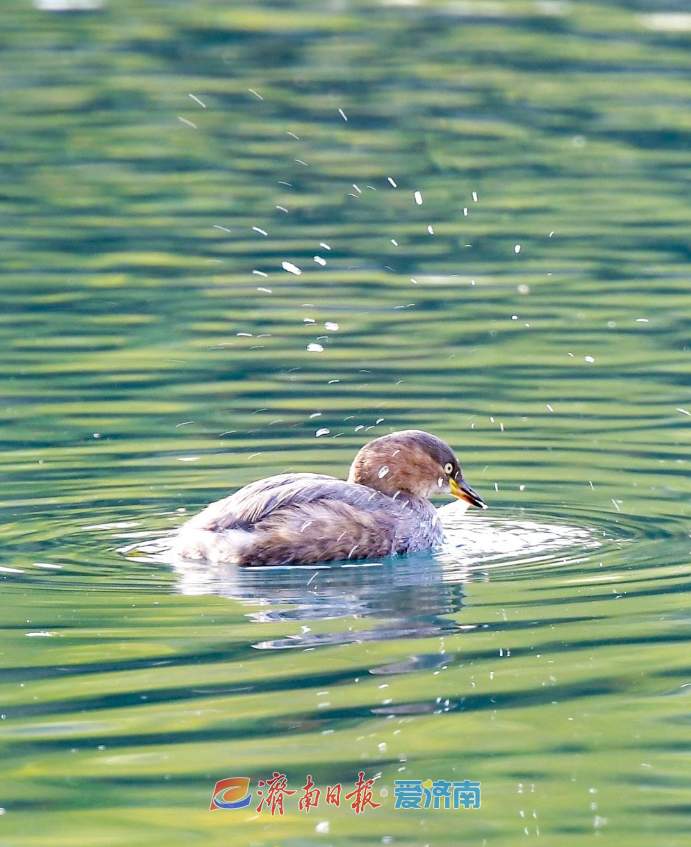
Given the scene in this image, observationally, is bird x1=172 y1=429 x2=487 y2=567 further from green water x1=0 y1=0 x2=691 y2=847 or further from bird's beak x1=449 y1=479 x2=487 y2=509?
green water x1=0 y1=0 x2=691 y2=847

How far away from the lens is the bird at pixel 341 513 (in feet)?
32.0

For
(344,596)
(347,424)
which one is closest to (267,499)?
(344,596)

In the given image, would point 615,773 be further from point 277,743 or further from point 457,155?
point 457,155

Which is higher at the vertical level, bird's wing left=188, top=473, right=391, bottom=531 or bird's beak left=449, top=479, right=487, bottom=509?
bird's wing left=188, top=473, right=391, bottom=531

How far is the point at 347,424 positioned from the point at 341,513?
7.58ft

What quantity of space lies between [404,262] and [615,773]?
1035cm

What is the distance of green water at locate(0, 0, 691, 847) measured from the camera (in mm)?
7023

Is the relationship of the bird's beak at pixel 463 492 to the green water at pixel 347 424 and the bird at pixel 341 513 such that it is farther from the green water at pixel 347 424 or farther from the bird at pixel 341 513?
the green water at pixel 347 424

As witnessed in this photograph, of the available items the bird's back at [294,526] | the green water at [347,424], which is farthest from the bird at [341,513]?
the green water at [347,424]

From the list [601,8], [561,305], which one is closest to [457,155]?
[561,305]

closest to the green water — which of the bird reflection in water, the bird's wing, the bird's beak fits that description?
the bird reflection in water

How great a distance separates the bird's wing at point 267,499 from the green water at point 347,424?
0.31 m

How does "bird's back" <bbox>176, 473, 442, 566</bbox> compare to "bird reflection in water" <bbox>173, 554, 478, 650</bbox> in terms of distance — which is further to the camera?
"bird's back" <bbox>176, 473, 442, 566</bbox>

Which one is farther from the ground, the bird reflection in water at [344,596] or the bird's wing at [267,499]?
the bird's wing at [267,499]
